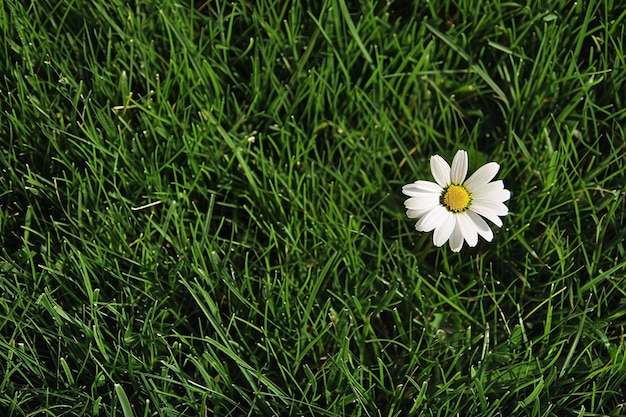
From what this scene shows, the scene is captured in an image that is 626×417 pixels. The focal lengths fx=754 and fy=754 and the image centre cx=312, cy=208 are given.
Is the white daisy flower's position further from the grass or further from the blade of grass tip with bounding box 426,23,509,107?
the blade of grass tip with bounding box 426,23,509,107

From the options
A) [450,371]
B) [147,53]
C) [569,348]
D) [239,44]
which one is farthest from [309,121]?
[569,348]

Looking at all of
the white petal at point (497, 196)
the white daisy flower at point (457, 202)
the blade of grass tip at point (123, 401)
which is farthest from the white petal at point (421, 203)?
the blade of grass tip at point (123, 401)

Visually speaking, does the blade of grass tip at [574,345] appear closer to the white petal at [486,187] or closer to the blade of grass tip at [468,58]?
the white petal at [486,187]

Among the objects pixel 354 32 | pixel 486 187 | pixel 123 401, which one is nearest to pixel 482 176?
pixel 486 187

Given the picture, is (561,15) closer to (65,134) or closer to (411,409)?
(411,409)

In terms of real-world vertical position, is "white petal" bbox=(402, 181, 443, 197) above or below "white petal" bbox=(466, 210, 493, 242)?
above

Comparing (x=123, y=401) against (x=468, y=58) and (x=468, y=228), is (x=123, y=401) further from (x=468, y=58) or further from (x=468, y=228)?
(x=468, y=58)

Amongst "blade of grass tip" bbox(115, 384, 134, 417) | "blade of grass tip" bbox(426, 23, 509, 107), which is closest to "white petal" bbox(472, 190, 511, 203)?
"blade of grass tip" bbox(426, 23, 509, 107)
